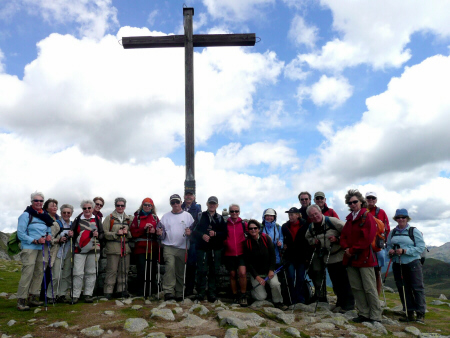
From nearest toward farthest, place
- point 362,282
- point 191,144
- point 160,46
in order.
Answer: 1. point 362,282
2. point 191,144
3. point 160,46

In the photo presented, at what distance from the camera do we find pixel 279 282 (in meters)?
9.32

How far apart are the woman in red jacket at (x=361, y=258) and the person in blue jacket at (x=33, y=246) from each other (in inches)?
301

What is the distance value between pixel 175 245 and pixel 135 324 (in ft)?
9.29

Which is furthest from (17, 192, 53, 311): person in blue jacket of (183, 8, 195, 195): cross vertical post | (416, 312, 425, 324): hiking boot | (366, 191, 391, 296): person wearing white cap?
(416, 312, 425, 324): hiking boot

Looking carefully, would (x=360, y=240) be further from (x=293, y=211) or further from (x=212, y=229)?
(x=212, y=229)

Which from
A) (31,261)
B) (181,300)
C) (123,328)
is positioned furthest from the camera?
(181,300)

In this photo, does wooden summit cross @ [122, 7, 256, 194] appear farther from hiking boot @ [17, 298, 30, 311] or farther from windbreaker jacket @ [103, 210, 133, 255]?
hiking boot @ [17, 298, 30, 311]

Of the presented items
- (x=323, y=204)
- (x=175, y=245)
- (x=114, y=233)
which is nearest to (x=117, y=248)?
(x=114, y=233)

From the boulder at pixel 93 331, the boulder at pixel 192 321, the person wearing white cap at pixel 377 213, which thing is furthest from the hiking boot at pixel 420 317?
the boulder at pixel 93 331

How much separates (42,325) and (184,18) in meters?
10.3

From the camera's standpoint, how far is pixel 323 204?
966 cm

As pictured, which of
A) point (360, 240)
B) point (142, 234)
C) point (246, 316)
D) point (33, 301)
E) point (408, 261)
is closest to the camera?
point (246, 316)

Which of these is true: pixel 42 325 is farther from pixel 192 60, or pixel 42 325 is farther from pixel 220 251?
pixel 192 60

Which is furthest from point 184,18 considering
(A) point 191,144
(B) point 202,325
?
(B) point 202,325
